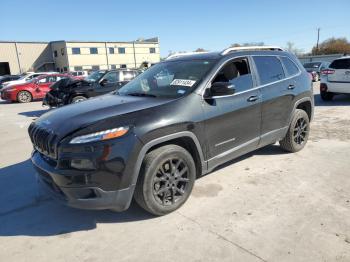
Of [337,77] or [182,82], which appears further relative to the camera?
[337,77]

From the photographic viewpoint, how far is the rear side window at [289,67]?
534 centimetres

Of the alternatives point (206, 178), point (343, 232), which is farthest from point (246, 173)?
point (343, 232)

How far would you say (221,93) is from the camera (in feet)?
12.6

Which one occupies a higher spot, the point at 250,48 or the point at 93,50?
the point at 93,50

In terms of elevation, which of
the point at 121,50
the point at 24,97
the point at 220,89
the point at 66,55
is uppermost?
the point at 121,50

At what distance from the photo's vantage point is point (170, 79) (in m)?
4.37

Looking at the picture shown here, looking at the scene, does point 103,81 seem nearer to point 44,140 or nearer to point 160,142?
point 44,140

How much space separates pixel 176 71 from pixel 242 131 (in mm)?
1244

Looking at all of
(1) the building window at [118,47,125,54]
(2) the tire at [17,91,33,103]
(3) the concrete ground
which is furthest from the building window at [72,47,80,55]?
(3) the concrete ground

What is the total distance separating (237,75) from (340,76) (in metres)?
8.15

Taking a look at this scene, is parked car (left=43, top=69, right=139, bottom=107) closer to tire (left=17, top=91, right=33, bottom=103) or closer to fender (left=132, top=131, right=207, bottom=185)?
tire (left=17, top=91, right=33, bottom=103)

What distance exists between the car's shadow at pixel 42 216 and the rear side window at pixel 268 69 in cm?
265

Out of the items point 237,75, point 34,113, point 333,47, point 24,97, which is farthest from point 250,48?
point 333,47

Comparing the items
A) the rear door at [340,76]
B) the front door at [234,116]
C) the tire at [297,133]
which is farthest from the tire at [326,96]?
the front door at [234,116]
